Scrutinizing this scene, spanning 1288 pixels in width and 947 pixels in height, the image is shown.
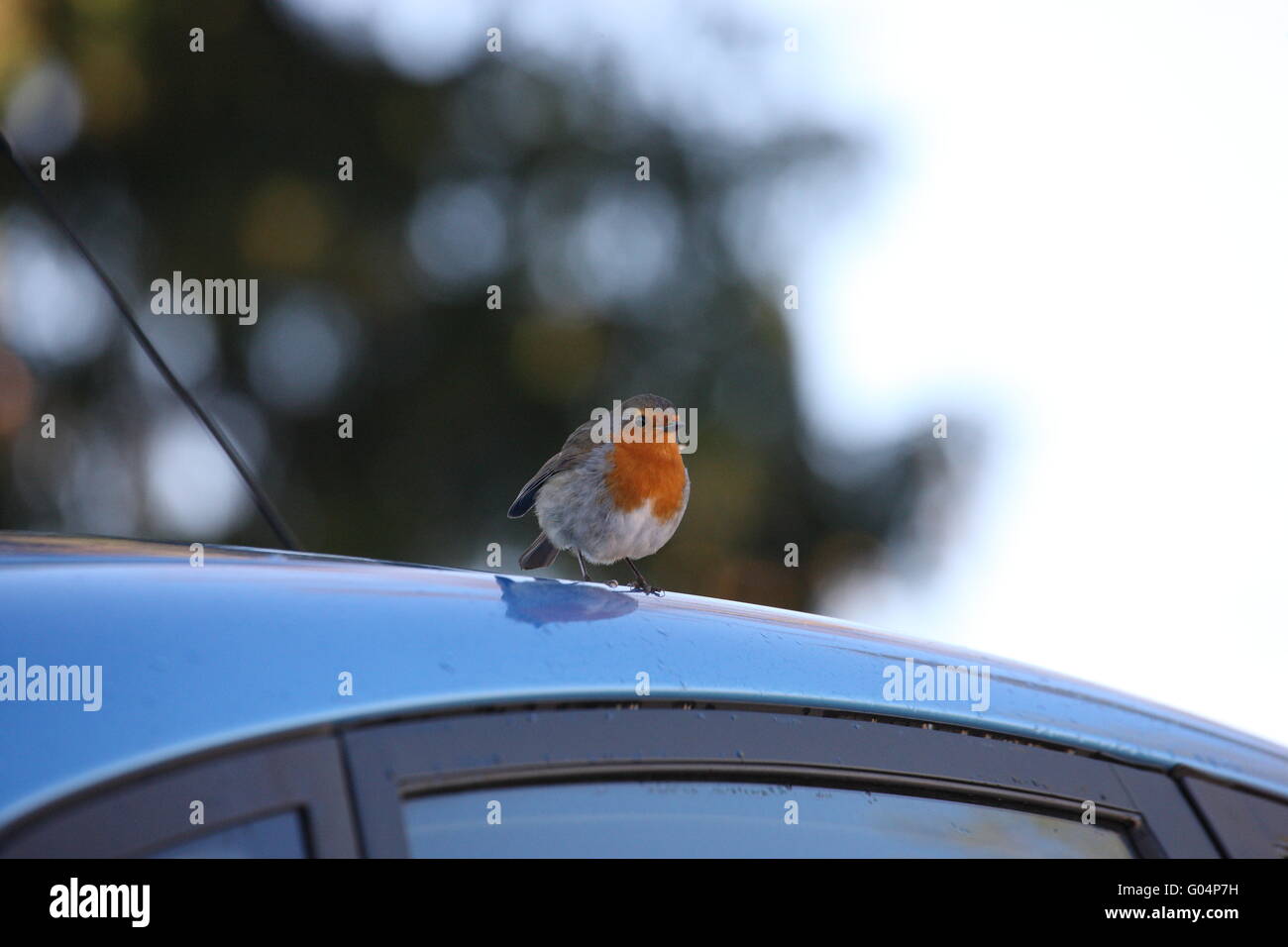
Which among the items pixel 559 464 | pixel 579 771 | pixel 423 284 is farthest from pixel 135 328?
pixel 423 284

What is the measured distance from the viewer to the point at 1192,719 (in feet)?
6.48

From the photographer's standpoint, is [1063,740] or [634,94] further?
[634,94]

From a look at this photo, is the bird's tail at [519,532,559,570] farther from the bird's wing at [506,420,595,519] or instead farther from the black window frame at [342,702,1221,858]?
the black window frame at [342,702,1221,858]

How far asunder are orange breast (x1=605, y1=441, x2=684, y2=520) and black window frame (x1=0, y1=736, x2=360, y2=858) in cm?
314

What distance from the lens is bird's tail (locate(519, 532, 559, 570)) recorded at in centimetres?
507

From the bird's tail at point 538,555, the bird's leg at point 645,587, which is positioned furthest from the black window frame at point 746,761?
the bird's tail at point 538,555

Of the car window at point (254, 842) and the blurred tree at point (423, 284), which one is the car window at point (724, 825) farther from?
the blurred tree at point (423, 284)

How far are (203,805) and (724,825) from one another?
55 cm

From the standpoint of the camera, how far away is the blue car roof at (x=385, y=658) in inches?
45.7

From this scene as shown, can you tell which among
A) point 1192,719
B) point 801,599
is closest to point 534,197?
point 801,599

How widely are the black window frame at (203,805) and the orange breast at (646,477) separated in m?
3.14

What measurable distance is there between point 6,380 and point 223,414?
1564mm
